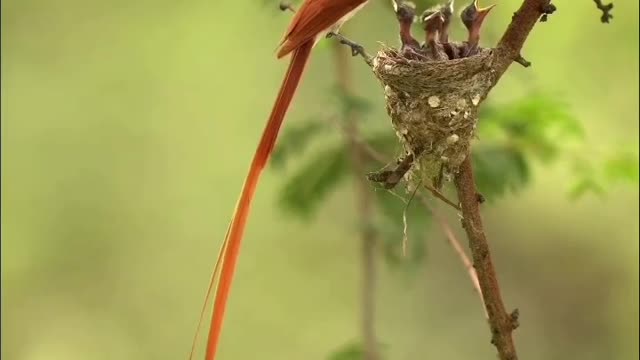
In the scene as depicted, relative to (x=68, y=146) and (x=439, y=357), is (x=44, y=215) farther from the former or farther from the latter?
(x=439, y=357)

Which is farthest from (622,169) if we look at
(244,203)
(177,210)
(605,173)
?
(177,210)

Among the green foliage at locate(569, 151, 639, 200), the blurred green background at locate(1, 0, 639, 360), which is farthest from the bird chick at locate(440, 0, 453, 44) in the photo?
the blurred green background at locate(1, 0, 639, 360)

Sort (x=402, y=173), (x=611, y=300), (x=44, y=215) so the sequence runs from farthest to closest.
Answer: (x=611, y=300) → (x=44, y=215) → (x=402, y=173)

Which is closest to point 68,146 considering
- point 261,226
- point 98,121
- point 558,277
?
point 98,121

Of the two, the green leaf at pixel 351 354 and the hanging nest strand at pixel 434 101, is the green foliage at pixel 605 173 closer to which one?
Answer: the green leaf at pixel 351 354

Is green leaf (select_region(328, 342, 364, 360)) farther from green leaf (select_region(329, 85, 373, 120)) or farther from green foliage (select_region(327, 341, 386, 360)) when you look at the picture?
green leaf (select_region(329, 85, 373, 120))

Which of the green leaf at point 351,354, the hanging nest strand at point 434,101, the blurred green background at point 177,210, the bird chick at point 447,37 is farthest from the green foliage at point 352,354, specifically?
the blurred green background at point 177,210
